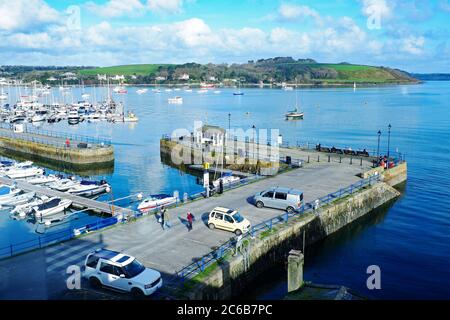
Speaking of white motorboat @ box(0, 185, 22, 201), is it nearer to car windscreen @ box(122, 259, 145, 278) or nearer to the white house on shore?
the white house on shore

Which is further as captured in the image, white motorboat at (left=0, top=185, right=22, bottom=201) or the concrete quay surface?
white motorboat at (left=0, top=185, right=22, bottom=201)

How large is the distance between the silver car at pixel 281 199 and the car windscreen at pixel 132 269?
13.5m

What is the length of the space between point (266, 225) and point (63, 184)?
26781 millimetres

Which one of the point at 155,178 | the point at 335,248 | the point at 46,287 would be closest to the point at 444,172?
the point at 335,248

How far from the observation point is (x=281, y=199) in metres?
30.0

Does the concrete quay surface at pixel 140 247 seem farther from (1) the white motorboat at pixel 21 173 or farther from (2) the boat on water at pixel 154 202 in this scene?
(1) the white motorboat at pixel 21 173

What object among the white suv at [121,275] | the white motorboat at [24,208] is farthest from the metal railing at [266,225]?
the white motorboat at [24,208]

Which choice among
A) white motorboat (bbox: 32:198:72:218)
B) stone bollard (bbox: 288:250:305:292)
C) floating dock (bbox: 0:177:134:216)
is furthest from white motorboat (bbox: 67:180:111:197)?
stone bollard (bbox: 288:250:305:292)

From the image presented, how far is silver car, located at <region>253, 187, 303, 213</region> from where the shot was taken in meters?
29.7

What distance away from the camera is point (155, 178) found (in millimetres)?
52156

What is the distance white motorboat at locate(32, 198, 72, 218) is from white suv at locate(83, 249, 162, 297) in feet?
67.6

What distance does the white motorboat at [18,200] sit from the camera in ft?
131

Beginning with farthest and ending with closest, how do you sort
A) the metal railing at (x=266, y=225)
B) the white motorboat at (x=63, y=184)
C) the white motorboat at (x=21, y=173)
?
the white motorboat at (x=21, y=173) < the white motorboat at (x=63, y=184) < the metal railing at (x=266, y=225)

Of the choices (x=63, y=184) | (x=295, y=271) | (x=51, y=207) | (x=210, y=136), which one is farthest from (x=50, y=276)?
(x=210, y=136)
